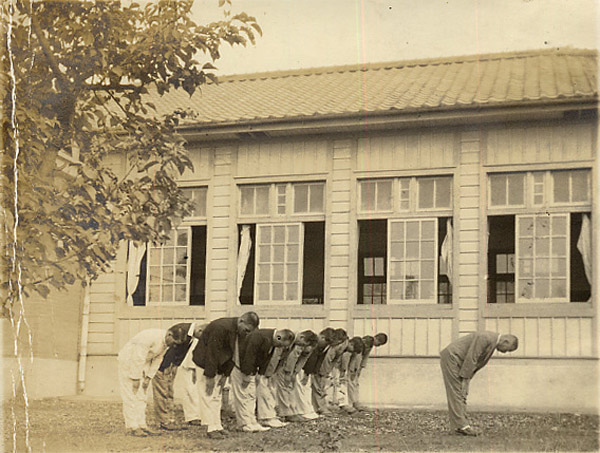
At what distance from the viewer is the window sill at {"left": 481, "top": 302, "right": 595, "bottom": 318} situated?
6.77 metres

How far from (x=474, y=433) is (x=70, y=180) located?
12.5 ft

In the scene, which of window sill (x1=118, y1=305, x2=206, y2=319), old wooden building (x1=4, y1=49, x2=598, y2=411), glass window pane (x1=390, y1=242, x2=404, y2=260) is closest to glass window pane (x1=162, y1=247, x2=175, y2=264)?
old wooden building (x1=4, y1=49, x2=598, y2=411)

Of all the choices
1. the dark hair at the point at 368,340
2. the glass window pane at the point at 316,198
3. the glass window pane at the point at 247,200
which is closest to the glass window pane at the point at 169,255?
the glass window pane at the point at 247,200

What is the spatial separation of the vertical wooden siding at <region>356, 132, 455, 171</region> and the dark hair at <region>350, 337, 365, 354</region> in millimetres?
1412

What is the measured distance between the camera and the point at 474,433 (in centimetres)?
669

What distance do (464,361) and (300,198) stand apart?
1905 mm

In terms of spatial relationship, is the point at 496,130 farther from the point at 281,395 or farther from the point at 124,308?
the point at 124,308

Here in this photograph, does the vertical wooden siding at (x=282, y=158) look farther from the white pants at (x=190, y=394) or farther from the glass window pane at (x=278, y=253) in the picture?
the white pants at (x=190, y=394)

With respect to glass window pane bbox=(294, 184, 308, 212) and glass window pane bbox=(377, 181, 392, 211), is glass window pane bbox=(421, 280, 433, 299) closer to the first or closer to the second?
glass window pane bbox=(377, 181, 392, 211)

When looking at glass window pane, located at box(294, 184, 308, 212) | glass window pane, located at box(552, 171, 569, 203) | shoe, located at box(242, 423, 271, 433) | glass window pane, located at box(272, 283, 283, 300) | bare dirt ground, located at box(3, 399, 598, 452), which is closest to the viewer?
bare dirt ground, located at box(3, 399, 598, 452)

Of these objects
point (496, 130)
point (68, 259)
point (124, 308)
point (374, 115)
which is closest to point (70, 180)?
point (68, 259)

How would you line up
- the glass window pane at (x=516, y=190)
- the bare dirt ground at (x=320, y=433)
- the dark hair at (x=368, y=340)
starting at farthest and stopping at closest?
1. the dark hair at (x=368, y=340)
2. the glass window pane at (x=516, y=190)
3. the bare dirt ground at (x=320, y=433)

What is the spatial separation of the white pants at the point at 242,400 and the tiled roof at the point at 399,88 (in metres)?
2.20

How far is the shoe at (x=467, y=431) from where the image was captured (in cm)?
669
